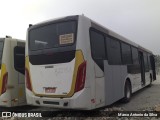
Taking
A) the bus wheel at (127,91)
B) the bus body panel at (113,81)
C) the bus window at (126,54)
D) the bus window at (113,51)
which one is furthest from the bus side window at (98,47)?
the bus wheel at (127,91)

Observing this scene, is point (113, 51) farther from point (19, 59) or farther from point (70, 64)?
point (19, 59)

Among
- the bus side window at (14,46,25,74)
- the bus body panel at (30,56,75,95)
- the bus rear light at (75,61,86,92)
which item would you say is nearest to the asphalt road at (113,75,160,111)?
the bus rear light at (75,61,86,92)

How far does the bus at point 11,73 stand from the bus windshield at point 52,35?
1171 millimetres

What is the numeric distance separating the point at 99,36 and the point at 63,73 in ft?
6.30

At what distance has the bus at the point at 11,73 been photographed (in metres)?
8.99

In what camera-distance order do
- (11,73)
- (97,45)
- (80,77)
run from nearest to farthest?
1. (80,77)
2. (97,45)
3. (11,73)

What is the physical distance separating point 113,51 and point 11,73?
3.98m

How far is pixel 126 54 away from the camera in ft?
39.1

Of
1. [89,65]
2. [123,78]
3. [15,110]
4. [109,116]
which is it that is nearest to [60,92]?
[89,65]

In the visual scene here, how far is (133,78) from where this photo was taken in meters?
12.8

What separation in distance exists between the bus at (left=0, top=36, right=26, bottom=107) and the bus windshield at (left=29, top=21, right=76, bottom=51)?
1.17 meters

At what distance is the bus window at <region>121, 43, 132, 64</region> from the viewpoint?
11.3 metres

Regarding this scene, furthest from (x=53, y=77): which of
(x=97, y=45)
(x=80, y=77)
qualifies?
(x=97, y=45)

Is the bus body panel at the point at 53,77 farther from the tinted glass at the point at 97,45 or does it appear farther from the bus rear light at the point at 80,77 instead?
the tinted glass at the point at 97,45
